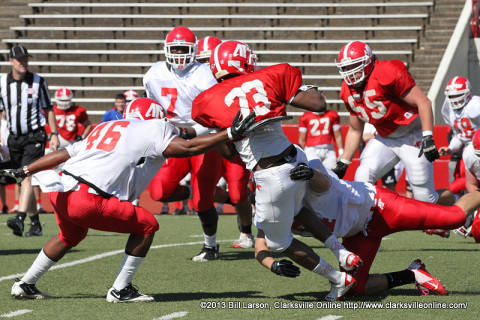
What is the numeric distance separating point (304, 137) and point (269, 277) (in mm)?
Answer: 7830

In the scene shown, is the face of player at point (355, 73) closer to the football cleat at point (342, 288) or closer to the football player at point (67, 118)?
the football cleat at point (342, 288)

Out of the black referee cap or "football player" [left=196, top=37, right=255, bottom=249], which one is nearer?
"football player" [left=196, top=37, right=255, bottom=249]

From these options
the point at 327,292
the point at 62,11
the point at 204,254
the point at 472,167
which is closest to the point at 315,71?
the point at 62,11

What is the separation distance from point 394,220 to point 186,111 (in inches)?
96.6

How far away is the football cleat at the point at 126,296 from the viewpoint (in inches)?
189

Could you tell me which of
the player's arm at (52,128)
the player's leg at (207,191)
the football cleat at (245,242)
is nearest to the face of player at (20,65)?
the player's arm at (52,128)

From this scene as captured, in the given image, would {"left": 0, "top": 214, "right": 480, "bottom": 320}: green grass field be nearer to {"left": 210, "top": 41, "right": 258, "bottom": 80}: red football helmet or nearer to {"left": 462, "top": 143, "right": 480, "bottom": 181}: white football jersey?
{"left": 462, "top": 143, "right": 480, "bottom": 181}: white football jersey

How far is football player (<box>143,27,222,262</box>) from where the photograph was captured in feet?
22.5

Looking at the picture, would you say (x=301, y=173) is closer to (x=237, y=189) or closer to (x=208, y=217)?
(x=208, y=217)

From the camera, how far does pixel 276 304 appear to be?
15.3 ft

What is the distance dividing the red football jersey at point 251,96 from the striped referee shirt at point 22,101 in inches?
184

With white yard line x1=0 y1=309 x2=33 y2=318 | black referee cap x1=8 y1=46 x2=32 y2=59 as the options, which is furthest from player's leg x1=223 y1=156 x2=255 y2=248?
white yard line x1=0 y1=309 x2=33 y2=318

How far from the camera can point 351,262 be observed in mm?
4676

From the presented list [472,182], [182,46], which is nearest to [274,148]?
[182,46]
